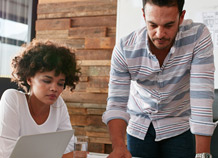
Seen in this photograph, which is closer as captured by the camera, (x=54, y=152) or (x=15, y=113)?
(x=54, y=152)

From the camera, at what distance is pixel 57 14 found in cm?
315

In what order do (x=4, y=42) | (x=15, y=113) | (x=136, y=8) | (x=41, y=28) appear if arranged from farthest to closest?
(x=4, y=42)
(x=41, y=28)
(x=136, y=8)
(x=15, y=113)

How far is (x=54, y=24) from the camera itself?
3.15m

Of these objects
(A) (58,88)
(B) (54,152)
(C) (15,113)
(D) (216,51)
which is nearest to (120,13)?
(D) (216,51)

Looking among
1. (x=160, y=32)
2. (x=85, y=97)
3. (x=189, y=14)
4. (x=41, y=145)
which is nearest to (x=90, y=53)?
(x=85, y=97)

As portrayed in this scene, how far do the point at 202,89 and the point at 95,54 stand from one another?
1.78 meters

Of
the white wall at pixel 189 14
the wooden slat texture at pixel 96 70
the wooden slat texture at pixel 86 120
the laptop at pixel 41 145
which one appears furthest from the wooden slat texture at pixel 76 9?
the laptop at pixel 41 145

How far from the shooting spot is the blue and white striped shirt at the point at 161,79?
1.32 m

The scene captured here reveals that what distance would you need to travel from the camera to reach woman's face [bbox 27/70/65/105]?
1656 mm

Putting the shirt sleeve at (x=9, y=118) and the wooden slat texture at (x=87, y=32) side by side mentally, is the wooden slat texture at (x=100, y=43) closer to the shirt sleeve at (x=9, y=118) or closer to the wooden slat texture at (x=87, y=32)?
the wooden slat texture at (x=87, y=32)

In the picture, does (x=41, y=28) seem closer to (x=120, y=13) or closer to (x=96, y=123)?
(x=120, y=13)

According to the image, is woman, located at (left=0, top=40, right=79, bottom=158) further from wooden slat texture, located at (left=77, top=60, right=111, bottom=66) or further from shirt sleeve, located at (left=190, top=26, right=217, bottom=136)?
→ wooden slat texture, located at (left=77, top=60, right=111, bottom=66)

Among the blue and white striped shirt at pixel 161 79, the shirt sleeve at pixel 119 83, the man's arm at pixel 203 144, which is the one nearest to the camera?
the man's arm at pixel 203 144

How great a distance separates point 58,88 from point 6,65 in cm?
286
